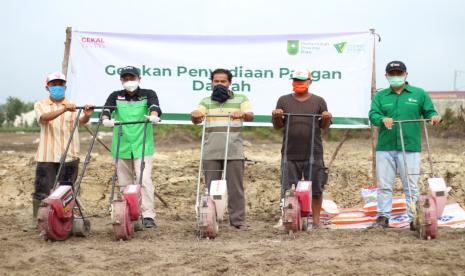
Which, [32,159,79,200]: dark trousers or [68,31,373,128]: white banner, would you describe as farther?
[68,31,373,128]: white banner

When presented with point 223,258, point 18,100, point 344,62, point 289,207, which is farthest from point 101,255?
point 18,100

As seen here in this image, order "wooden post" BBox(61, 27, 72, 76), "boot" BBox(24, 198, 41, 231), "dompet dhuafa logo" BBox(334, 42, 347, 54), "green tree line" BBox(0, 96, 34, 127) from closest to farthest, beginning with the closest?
"boot" BBox(24, 198, 41, 231)
"dompet dhuafa logo" BBox(334, 42, 347, 54)
"wooden post" BBox(61, 27, 72, 76)
"green tree line" BBox(0, 96, 34, 127)

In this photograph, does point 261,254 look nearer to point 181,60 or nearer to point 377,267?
point 377,267

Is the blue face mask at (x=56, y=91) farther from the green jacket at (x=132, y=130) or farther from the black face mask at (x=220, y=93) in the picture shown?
the black face mask at (x=220, y=93)

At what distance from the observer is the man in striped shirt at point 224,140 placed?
7.40 meters

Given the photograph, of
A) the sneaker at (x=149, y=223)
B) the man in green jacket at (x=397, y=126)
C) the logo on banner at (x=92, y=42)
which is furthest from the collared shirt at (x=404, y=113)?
the logo on banner at (x=92, y=42)

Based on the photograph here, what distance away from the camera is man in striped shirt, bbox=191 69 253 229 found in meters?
7.40

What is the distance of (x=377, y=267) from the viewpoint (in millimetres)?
5195

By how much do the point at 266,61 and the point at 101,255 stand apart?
14.3 ft

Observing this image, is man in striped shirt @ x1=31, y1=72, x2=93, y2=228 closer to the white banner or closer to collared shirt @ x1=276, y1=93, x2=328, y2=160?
the white banner

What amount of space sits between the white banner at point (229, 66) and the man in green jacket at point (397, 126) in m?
1.77

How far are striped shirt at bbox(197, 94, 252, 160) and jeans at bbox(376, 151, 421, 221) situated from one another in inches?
65.0

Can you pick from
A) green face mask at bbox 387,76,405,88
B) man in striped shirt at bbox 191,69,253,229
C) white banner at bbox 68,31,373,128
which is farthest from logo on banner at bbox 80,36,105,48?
green face mask at bbox 387,76,405,88

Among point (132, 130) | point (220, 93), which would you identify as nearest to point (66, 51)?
point (132, 130)
